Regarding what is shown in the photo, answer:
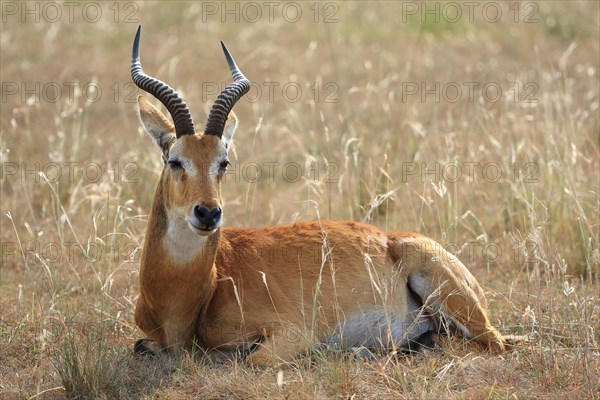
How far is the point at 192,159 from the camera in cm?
684

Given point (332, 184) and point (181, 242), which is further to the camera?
point (332, 184)

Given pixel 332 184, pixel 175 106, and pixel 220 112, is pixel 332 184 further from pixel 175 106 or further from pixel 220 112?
pixel 175 106

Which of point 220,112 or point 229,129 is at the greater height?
→ point 220,112

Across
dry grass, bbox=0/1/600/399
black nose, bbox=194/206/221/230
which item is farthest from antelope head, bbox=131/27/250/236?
dry grass, bbox=0/1/600/399

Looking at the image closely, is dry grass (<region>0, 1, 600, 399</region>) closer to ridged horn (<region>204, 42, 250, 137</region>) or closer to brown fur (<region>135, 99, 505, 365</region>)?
brown fur (<region>135, 99, 505, 365</region>)

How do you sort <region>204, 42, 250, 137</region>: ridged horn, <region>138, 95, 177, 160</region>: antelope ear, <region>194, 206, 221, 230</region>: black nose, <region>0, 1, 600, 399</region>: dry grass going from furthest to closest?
<region>138, 95, 177, 160</region>: antelope ear
<region>204, 42, 250, 137</region>: ridged horn
<region>0, 1, 600, 399</region>: dry grass
<region>194, 206, 221, 230</region>: black nose

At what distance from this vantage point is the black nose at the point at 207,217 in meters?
6.45

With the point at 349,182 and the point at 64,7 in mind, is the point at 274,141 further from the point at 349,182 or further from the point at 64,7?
the point at 64,7

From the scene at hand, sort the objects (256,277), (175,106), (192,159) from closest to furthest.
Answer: (192,159) < (175,106) < (256,277)

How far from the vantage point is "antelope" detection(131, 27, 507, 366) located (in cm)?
689

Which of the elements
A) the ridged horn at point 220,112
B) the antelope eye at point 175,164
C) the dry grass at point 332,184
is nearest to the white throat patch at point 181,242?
the antelope eye at point 175,164

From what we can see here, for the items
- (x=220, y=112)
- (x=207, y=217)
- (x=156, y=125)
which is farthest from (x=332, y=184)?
(x=207, y=217)

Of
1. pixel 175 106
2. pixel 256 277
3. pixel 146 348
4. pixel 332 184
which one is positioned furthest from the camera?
pixel 332 184

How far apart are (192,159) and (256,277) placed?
3.54 feet
